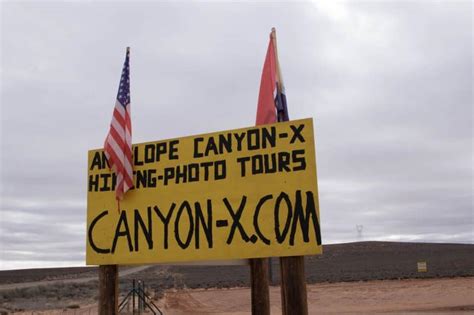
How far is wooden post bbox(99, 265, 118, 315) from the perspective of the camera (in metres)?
6.04

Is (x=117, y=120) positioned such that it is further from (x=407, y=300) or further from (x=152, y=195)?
(x=407, y=300)

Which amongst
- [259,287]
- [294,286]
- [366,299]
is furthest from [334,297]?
[294,286]

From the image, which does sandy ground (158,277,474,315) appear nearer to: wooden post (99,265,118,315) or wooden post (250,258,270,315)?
wooden post (250,258,270,315)

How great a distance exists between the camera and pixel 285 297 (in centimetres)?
506

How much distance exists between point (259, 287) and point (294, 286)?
7.13 feet

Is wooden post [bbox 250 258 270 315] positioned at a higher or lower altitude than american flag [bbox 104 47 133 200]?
lower

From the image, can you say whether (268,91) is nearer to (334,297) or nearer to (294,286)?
(294,286)

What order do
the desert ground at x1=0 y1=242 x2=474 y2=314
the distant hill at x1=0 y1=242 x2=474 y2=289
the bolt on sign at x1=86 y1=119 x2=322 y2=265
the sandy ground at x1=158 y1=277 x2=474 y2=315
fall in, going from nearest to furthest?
the bolt on sign at x1=86 y1=119 x2=322 y2=265 < the desert ground at x1=0 y1=242 x2=474 y2=314 < the sandy ground at x1=158 y1=277 x2=474 y2=315 < the distant hill at x1=0 y1=242 x2=474 y2=289

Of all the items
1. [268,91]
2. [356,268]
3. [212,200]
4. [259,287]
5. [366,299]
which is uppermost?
[268,91]

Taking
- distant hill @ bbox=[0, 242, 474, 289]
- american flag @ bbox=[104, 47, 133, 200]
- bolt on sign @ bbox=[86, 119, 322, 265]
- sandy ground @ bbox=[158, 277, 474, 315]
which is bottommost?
sandy ground @ bbox=[158, 277, 474, 315]

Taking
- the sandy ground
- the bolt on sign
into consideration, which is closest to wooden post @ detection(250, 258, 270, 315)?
the bolt on sign

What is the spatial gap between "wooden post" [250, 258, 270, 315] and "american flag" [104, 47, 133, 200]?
2.21m

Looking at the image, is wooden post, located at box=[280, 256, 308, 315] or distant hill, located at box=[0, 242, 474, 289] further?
distant hill, located at box=[0, 242, 474, 289]

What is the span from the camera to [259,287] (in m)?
7.11
